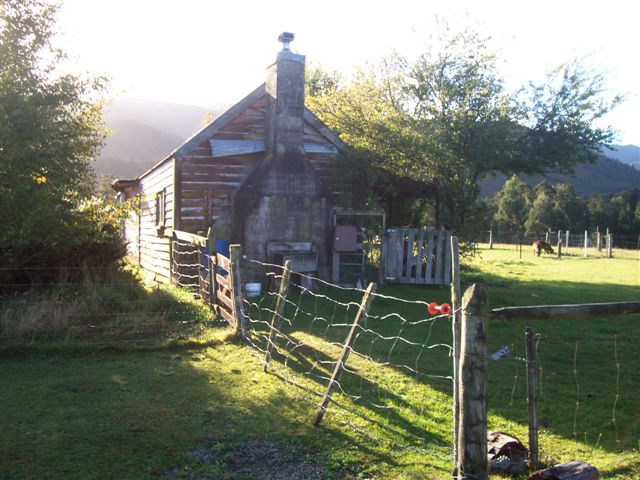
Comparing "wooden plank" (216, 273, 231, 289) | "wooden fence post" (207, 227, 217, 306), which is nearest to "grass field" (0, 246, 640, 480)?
"wooden plank" (216, 273, 231, 289)

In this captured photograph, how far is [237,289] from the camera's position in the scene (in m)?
8.40

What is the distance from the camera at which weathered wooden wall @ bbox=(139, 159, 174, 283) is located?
1435cm

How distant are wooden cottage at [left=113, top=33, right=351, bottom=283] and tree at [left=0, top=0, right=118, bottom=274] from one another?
2.98 meters

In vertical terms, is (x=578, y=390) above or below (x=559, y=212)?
below

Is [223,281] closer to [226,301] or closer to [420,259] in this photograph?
[226,301]

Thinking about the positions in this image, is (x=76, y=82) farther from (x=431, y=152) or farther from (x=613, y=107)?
(x=613, y=107)

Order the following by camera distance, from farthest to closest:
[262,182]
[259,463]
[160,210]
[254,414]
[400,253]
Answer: [160,210] < [400,253] < [262,182] < [254,414] < [259,463]

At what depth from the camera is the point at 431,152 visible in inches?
544

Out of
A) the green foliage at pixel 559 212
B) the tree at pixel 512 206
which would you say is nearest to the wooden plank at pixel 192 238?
the green foliage at pixel 559 212

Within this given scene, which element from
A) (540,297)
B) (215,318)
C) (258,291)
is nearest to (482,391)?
(215,318)

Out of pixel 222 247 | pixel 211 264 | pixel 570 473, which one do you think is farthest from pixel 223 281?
pixel 570 473

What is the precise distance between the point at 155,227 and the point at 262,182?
4.69 metres

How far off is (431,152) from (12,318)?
10.0m

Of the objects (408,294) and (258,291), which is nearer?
(258,291)
